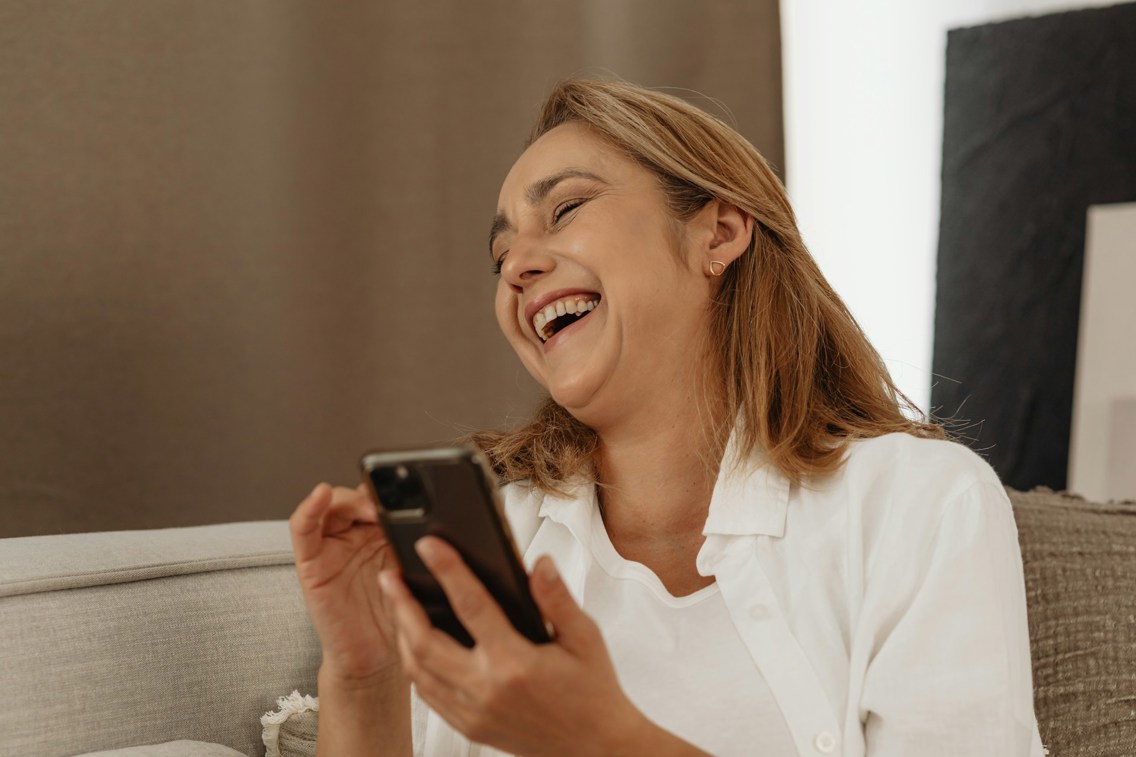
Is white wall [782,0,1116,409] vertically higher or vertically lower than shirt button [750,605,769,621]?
higher

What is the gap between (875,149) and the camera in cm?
263

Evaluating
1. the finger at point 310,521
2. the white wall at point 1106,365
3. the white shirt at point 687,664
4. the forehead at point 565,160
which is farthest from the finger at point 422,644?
the white wall at point 1106,365

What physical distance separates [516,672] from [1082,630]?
816 millimetres

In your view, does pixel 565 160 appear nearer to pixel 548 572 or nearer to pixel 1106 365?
pixel 548 572

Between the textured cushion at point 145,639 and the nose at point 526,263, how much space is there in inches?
15.9

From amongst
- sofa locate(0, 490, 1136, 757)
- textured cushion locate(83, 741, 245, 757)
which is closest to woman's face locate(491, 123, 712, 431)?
sofa locate(0, 490, 1136, 757)

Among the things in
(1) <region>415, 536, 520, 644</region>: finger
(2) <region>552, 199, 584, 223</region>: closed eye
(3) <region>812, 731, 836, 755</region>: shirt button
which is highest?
(2) <region>552, 199, 584, 223</region>: closed eye

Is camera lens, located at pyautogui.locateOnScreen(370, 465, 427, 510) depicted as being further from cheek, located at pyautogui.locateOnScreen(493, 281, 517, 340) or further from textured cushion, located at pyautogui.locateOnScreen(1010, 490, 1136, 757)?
textured cushion, located at pyautogui.locateOnScreen(1010, 490, 1136, 757)

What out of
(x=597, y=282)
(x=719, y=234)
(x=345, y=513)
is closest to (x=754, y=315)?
(x=719, y=234)

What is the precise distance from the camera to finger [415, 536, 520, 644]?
660 mm


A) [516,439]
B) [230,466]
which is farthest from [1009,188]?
[230,466]

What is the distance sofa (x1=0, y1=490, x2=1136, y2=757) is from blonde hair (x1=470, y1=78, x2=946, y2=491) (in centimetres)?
25

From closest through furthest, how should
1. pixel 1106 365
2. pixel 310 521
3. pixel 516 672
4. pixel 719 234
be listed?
1. pixel 516 672
2. pixel 310 521
3. pixel 719 234
4. pixel 1106 365

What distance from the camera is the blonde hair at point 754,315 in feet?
3.98
